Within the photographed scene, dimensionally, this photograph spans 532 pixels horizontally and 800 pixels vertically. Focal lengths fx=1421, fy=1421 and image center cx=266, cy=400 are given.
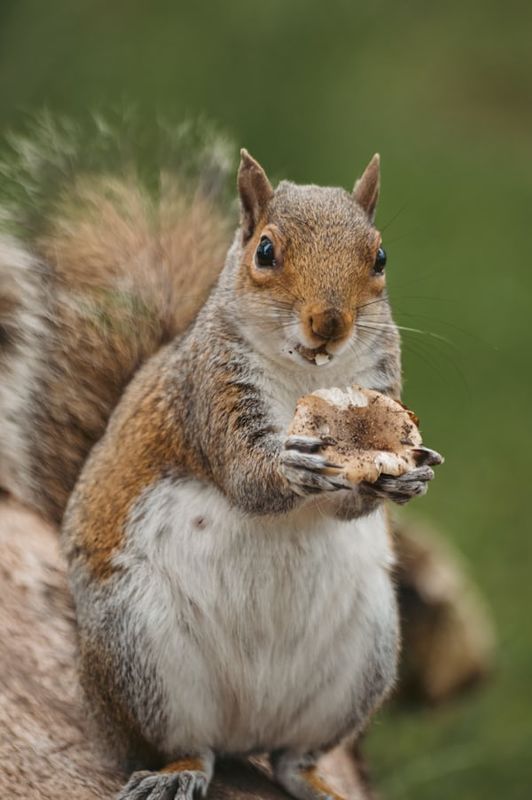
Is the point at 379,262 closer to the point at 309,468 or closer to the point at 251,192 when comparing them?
the point at 251,192

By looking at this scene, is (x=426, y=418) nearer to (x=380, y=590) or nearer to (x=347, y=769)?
(x=347, y=769)

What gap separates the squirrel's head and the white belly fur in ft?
0.95

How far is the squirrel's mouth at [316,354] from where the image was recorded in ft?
6.49

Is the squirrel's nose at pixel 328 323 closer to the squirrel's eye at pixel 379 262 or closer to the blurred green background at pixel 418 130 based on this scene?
the squirrel's eye at pixel 379 262

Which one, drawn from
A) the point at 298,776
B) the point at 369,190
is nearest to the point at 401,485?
the point at 369,190

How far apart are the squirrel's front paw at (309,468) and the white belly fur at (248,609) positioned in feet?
0.56

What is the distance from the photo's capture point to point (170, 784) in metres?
2.17

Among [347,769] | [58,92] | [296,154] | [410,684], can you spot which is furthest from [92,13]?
[347,769]

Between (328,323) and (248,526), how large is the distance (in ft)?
1.24

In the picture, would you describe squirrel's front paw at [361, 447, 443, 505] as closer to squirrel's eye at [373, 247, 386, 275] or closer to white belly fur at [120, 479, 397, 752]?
white belly fur at [120, 479, 397, 752]

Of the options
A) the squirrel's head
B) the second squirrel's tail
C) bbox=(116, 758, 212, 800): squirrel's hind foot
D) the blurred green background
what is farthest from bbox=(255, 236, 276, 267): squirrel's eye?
the blurred green background

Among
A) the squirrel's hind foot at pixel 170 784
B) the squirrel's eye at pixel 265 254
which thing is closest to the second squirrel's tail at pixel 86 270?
the squirrel's eye at pixel 265 254

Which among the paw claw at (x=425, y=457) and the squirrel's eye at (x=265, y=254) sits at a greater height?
the squirrel's eye at (x=265, y=254)

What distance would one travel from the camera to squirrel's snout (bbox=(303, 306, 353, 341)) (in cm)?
194
